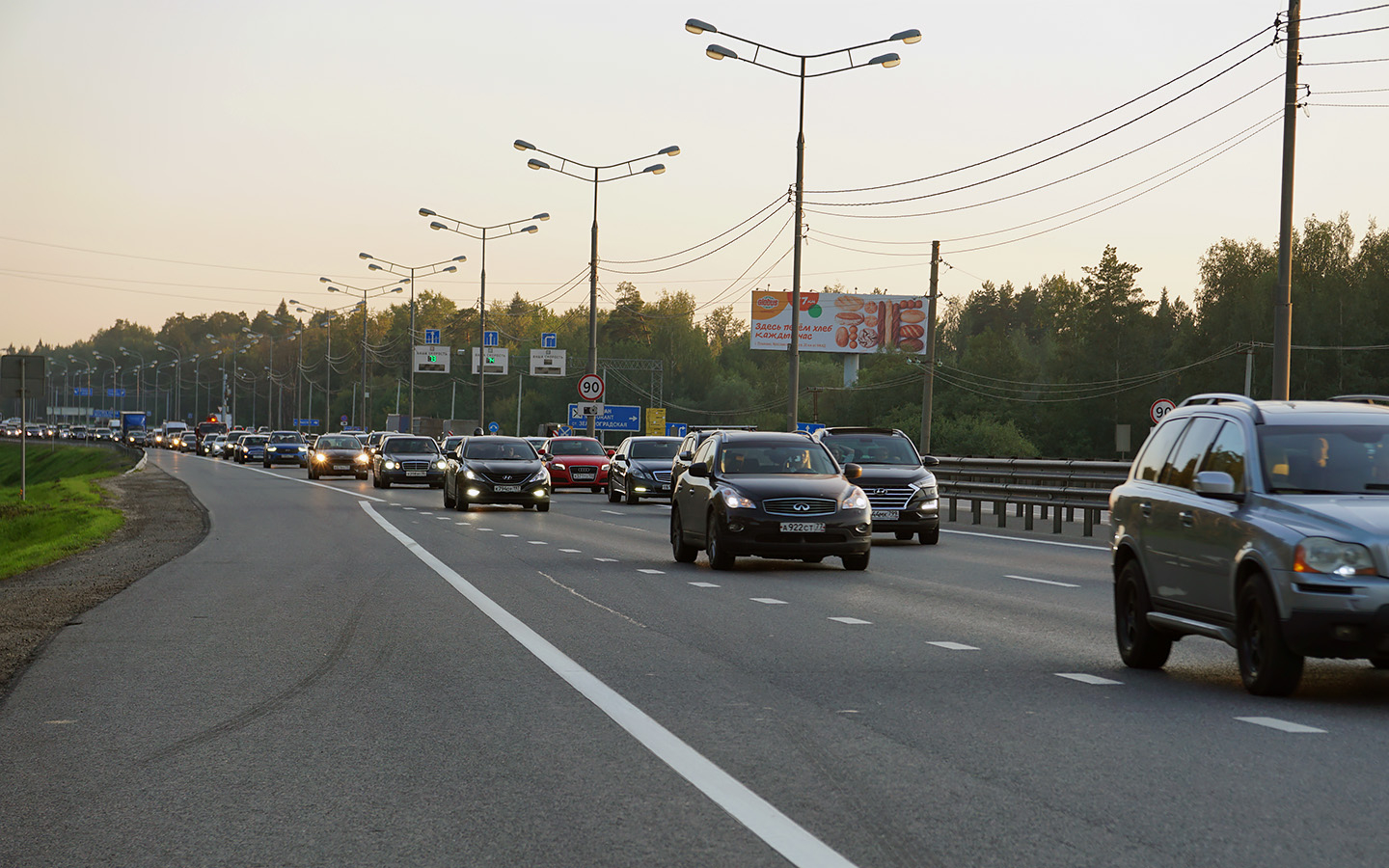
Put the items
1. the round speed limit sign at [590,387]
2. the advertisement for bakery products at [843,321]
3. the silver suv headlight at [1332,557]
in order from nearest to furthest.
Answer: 1. the silver suv headlight at [1332,557]
2. the round speed limit sign at [590,387]
3. the advertisement for bakery products at [843,321]

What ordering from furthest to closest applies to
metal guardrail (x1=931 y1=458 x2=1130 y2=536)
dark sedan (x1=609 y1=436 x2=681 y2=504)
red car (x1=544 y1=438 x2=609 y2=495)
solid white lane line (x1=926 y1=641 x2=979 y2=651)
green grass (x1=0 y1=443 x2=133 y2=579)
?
red car (x1=544 y1=438 x2=609 y2=495) → dark sedan (x1=609 y1=436 x2=681 y2=504) → metal guardrail (x1=931 y1=458 x2=1130 y2=536) → green grass (x1=0 y1=443 x2=133 y2=579) → solid white lane line (x1=926 y1=641 x2=979 y2=651)

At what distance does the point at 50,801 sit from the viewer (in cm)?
615

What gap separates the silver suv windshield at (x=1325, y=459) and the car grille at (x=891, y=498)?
14.5m

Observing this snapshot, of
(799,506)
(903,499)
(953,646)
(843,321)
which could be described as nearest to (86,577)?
Result: (799,506)

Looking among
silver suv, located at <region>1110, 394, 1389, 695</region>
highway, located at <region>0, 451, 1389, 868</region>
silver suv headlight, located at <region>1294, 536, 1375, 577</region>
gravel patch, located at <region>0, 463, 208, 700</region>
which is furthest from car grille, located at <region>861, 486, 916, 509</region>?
silver suv headlight, located at <region>1294, 536, 1375, 577</region>

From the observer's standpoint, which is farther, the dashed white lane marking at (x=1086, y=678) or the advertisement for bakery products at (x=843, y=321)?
the advertisement for bakery products at (x=843, y=321)

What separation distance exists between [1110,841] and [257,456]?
7965 cm

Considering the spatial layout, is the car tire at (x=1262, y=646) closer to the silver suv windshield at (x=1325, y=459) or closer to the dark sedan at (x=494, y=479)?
the silver suv windshield at (x=1325, y=459)

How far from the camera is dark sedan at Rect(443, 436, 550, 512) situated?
33000 mm

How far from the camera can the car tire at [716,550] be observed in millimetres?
18156

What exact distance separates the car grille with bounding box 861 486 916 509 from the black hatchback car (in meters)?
4.58

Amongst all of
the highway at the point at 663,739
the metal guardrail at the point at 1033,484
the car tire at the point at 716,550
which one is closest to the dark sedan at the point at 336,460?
the metal guardrail at the point at 1033,484

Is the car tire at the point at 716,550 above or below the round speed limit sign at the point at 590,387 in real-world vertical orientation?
below

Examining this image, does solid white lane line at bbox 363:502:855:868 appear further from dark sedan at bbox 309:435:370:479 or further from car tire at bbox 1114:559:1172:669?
dark sedan at bbox 309:435:370:479
